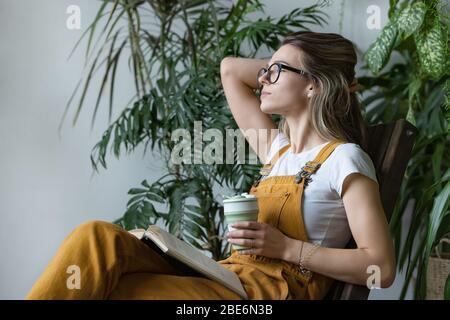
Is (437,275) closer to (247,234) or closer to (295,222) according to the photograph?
(295,222)

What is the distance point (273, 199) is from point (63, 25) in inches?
69.9

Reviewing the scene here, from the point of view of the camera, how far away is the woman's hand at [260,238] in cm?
137

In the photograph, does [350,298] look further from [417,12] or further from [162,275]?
[417,12]

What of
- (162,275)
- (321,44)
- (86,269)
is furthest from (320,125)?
(86,269)

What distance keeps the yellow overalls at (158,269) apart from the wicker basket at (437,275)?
1.16 m

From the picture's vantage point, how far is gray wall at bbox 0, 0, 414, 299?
9.39ft

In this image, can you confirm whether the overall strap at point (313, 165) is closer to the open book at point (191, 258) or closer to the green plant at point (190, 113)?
the open book at point (191, 258)

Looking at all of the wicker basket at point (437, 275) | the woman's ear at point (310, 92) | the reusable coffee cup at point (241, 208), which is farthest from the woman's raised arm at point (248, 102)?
the wicker basket at point (437, 275)

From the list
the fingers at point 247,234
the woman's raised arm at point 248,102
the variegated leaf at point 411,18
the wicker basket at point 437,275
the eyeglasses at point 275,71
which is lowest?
the wicker basket at point 437,275

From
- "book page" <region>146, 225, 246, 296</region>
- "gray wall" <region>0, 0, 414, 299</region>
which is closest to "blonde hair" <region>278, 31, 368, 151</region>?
"book page" <region>146, 225, 246, 296</region>

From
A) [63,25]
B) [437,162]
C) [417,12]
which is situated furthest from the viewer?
[63,25]

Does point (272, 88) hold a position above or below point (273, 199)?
above

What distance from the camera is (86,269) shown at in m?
1.21

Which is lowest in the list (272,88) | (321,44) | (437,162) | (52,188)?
(52,188)
